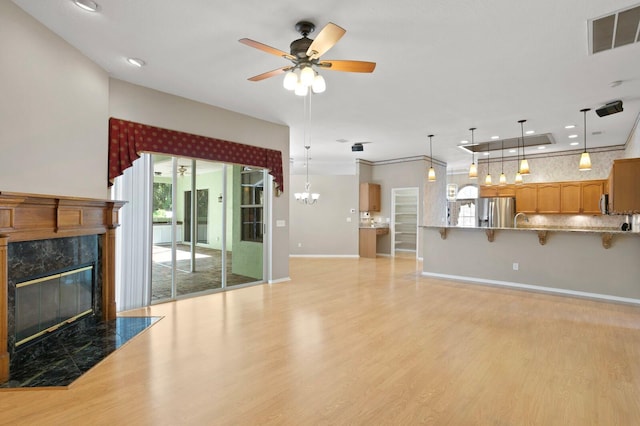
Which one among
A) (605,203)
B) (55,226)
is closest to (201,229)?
(55,226)

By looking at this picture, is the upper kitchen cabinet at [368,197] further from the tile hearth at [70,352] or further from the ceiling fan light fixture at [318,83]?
the ceiling fan light fixture at [318,83]

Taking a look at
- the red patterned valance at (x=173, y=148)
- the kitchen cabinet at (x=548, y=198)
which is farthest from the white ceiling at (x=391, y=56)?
the kitchen cabinet at (x=548, y=198)

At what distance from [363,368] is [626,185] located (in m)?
4.99

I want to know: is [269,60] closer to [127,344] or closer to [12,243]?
[12,243]

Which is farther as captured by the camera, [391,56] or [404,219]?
[404,219]

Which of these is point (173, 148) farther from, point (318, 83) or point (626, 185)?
point (626, 185)

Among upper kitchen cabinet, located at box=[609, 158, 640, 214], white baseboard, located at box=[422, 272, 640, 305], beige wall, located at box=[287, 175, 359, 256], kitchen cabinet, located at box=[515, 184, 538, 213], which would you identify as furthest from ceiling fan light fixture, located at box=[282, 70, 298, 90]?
kitchen cabinet, located at box=[515, 184, 538, 213]

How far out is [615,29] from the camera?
120 inches

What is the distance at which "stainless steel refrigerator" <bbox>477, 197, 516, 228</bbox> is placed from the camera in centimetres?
902

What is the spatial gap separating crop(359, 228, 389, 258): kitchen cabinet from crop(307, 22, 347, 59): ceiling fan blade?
24.2 ft

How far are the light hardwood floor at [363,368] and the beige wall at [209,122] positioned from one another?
5.72 feet

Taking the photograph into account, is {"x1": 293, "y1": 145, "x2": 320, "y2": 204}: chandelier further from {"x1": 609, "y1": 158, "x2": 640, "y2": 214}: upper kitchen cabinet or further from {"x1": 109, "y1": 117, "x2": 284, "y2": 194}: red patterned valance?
{"x1": 609, "y1": 158, "x2": 640, "y2": 214}: upper kitchen cabinet

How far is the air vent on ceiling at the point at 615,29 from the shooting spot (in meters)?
2.83

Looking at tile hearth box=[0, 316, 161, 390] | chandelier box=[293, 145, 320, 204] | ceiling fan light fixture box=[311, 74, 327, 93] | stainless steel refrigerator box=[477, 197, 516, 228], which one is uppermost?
ceiling fan light fixture box=[311, 74, 327, 93]
